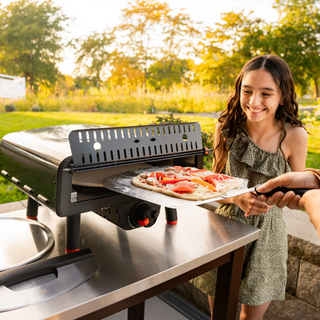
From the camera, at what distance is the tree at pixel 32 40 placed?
9.61ft

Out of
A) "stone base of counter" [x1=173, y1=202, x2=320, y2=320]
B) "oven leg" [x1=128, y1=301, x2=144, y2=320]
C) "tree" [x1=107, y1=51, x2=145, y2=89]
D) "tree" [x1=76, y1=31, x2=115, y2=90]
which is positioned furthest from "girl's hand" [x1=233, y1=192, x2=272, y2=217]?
"tree" [x1=107, y1=51, x2=145, y2=89]

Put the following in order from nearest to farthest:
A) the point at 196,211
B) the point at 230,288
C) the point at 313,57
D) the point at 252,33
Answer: the point at 230,288 → the point at 196,211 → the point at 313,57 → the point at 252,33

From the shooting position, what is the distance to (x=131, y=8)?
13.7 ft

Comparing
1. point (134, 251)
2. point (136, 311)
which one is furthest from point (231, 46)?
point (134, 251)

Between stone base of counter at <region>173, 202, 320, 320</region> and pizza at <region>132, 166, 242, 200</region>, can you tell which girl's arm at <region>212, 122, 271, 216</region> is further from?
stone base of counter at <region>173, 202, 320, 320</region>

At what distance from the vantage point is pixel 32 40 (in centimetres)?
305

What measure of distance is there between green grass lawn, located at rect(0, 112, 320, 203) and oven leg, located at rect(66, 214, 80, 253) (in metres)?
2.11

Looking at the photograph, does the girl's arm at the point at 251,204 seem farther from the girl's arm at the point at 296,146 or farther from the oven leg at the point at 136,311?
the oven leg at the point at 136,311

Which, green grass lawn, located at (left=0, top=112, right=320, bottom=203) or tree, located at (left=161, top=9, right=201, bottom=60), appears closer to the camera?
green grass lawn, located at (left=0, top=112, right=320, bottom=203)

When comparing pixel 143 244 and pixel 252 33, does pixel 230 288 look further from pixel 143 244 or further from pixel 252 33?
pixel 252 33

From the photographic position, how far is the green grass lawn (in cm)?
293

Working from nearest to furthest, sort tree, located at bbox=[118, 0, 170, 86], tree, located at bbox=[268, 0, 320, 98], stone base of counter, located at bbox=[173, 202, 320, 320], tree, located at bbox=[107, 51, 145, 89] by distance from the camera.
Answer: stone base of counter, located at bbox=[173, 202, 320, 320], tree, located at bbox=[107, 51, 145, 89], tree, located at bbox=[118, 0, 170, 86], tree, located at bbox=[268, 0, 320, 98]

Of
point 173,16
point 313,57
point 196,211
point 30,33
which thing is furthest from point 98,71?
point 313,57

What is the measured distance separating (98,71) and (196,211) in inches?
117
